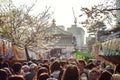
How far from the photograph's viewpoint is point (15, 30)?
4703 centimetres

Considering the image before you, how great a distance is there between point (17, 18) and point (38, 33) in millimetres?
6720

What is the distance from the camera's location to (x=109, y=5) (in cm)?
2417

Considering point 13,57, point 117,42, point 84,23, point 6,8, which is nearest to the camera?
point 117,42

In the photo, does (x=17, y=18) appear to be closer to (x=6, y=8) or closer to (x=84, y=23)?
(x=6, y=8)

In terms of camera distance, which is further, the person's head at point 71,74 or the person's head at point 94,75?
the person's head at point 94,75

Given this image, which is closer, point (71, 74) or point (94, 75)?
point (71, 74)

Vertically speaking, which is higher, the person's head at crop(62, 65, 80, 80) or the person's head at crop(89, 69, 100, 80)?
the person's head at crop(62, 65, 80, 80)

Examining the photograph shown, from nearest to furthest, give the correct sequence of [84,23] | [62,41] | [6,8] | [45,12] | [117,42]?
1. [117,42]
2. [84,23]
3. [6,8]
4. [45,12]
5. [62,41]

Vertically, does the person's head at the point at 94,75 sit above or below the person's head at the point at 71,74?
below

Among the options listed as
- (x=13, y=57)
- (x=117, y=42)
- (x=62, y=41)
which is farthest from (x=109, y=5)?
(x=62, y=41)

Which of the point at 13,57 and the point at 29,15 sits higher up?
the point at 29,15

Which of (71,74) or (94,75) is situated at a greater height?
(71,74)

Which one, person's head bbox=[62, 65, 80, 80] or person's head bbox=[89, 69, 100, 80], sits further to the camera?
person's head bbox=[89, 69, 100, 80]

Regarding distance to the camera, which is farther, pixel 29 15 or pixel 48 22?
pixel 48 22
